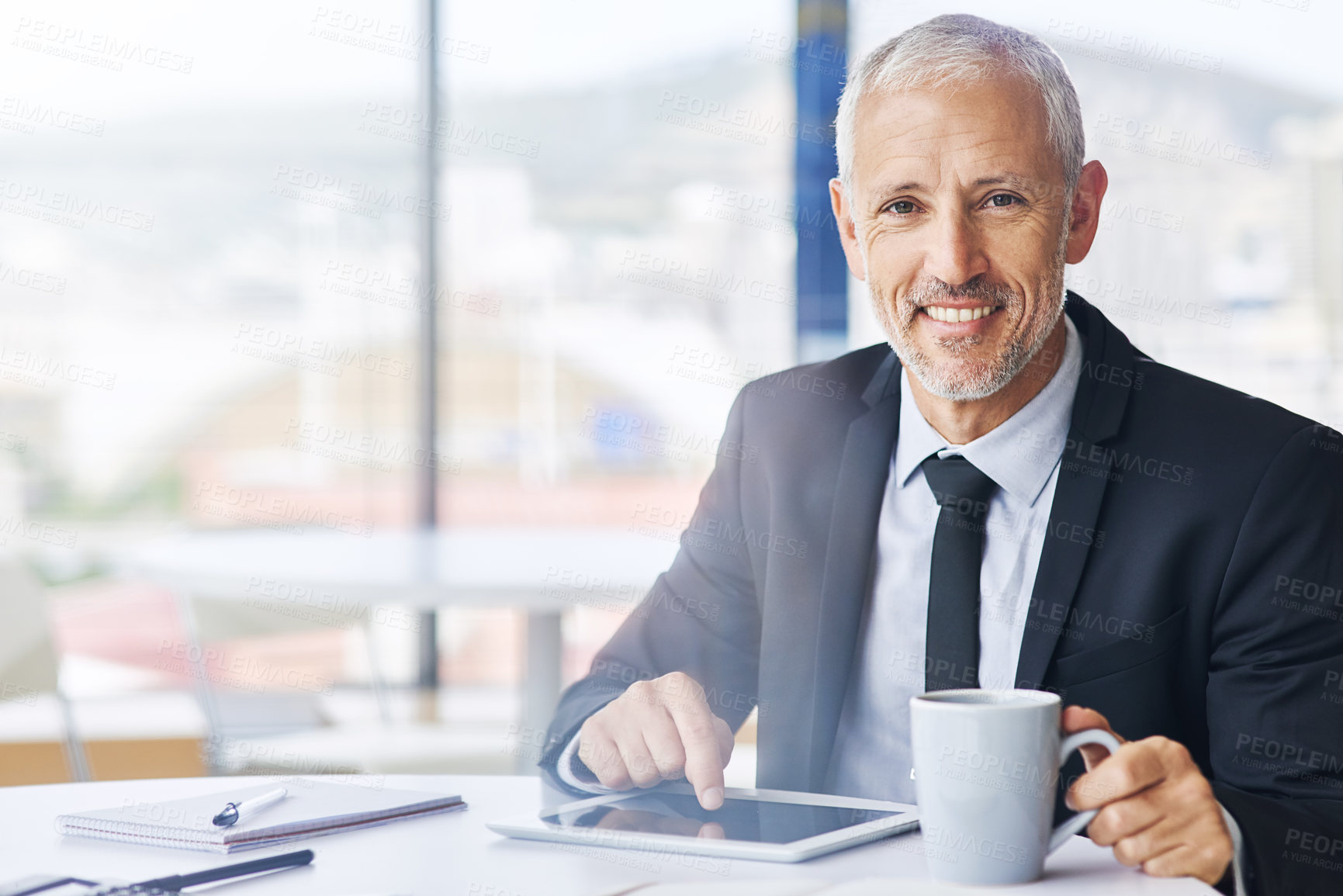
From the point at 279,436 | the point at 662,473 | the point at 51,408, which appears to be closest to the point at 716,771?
the point at 662,473

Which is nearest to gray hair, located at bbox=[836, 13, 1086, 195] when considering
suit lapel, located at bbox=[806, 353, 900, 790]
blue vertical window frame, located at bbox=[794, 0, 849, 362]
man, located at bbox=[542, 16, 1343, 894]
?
man, located at bbox=[542, 16, 1343, 894]

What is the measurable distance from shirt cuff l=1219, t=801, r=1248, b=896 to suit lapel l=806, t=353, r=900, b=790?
50 cm

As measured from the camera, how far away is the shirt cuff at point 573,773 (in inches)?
41.7

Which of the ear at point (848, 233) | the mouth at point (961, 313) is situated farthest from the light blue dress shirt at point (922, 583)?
the ear at point (848, 233)

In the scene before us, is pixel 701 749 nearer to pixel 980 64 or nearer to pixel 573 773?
pixel 573 773

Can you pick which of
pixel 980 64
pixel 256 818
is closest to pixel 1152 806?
pixel 256 818

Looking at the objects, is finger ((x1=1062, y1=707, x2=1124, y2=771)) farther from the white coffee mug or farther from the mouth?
the mouth

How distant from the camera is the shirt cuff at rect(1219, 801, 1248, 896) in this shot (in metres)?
0.86

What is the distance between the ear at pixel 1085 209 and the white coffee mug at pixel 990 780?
781 millimetres

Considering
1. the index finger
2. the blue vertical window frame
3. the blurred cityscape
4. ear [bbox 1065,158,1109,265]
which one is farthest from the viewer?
the blurred cityscape

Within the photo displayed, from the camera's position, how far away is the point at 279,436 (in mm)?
4277

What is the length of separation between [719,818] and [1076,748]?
0.90 feet

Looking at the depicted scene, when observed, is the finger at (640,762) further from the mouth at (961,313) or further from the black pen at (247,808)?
the mouth at (961,313)

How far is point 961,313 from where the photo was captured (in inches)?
53.4
